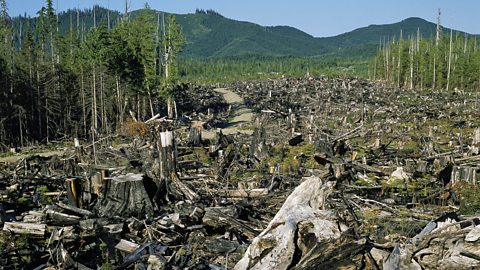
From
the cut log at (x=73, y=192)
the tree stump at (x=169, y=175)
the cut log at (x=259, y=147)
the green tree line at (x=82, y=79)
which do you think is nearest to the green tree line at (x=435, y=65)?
the green tree line at (x=82, y=79)

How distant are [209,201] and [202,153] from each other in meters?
8.39

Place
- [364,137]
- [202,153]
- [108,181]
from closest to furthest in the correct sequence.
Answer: [108,181] → [202,153] → [364,137]

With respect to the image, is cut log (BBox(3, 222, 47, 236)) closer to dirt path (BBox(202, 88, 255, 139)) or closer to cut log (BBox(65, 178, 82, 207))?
cut log (BBox(65, 178, 82, 207))

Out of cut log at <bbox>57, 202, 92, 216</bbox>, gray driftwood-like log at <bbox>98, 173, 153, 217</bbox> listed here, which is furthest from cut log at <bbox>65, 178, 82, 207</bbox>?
gray driftwood-like log at <bbox>98, 173, 153, 217</bbox>

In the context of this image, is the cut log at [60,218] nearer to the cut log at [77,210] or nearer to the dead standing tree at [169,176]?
the cut log at [77,210]

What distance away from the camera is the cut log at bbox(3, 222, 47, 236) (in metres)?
9.42

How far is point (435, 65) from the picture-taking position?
6638 centimetres

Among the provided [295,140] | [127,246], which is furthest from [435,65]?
[127,246]

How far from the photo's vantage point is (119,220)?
10.0 m

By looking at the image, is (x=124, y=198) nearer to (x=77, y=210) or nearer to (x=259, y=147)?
(x=77, y=210)

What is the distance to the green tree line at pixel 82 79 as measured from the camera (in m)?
26.7

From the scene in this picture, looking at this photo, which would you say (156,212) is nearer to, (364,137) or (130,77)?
(364,137)

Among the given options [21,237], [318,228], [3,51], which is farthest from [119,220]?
[3,51]

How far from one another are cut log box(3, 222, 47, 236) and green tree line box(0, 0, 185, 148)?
40.6ft
